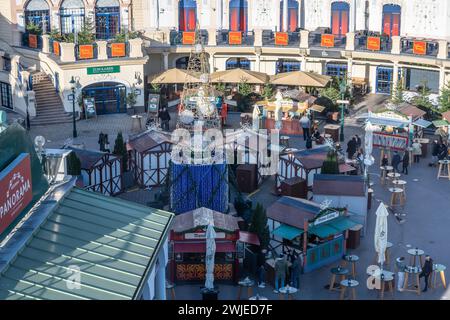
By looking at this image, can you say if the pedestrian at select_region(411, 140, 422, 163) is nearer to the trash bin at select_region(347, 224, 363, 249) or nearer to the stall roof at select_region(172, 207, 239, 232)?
the trash bin at select_region(347, 224, 363, 249)

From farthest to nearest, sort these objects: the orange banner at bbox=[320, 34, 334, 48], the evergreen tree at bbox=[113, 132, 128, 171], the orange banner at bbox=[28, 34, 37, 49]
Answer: the orange banner at bbox=[320, 34, 334, 48] < the orange banner at bbox=[28, 34, 37, 49] < the evergreen tree at bbox=[113, 132, 128, 171]

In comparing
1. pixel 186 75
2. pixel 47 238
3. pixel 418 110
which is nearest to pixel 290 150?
pixel 418 110

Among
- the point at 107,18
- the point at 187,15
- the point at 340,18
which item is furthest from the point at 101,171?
the point at 340,18

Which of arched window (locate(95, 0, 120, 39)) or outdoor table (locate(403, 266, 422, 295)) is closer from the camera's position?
outdoor table (locate(403, 266, 422, 295))

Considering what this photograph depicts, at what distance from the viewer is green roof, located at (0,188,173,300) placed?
16562 mm

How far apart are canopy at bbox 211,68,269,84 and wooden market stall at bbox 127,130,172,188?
13.2 m

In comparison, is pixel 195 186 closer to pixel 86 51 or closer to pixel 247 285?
pixel 247 285

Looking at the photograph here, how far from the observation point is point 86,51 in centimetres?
4997

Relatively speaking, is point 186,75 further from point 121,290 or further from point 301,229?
point 121,290

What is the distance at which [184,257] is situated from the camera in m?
29.0

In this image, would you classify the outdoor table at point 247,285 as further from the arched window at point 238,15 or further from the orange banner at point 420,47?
the arched window at point 238,15

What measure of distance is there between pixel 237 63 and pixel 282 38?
3863mm

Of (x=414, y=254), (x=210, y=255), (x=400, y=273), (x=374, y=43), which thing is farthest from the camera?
(x=374, y=43)

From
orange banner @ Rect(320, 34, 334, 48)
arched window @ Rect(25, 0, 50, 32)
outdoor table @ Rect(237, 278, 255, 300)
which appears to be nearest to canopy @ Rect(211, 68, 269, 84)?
orange banner @ Rect(320, 34, 334, 48)
